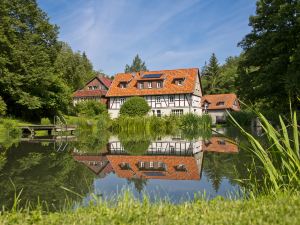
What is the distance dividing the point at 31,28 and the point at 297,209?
33759mm

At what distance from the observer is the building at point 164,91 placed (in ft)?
139

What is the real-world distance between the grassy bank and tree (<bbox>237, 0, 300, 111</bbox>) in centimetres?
1812

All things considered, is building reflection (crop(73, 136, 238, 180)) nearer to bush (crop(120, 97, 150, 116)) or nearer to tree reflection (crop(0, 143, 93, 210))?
tree reflection (crop(0, 143, 93, 210))

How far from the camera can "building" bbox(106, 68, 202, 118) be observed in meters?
42.4

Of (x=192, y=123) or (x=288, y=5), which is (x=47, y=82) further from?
(x=288, y=5)

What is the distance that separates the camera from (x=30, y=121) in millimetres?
33406

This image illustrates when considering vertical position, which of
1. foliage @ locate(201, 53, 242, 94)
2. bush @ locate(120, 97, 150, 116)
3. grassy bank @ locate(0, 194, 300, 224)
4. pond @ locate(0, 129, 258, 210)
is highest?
foliage @ locate(201, 53, 242, 94)

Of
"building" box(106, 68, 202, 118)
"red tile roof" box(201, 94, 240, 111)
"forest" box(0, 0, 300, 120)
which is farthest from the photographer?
"red tile roof" box(201, 94, 240, 111)

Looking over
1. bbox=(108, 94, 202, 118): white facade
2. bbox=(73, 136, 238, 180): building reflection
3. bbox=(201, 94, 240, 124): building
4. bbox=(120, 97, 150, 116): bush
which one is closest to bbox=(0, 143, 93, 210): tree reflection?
bbox=(73, 136, 238, 180): building reflection

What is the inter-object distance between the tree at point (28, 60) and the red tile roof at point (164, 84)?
11157mm

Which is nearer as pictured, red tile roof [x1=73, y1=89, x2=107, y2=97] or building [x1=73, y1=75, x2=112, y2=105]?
red tile roof [x1=73, y1=89, x2=107, y2=97]

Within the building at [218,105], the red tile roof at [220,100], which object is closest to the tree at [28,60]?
the building at [218,105]

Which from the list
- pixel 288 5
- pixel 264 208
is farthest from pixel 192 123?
pixel 264 208

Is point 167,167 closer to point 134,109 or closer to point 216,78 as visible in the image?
point 134,109
